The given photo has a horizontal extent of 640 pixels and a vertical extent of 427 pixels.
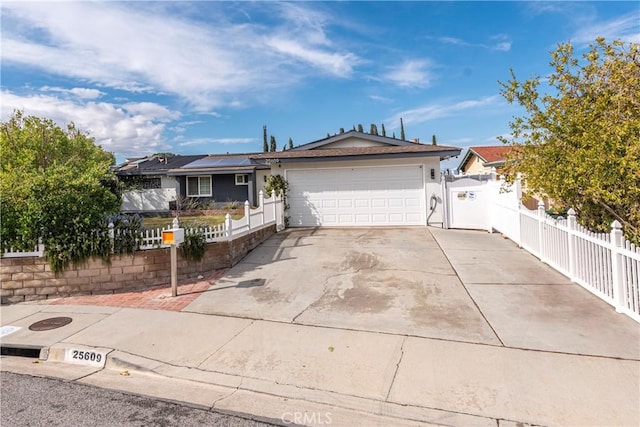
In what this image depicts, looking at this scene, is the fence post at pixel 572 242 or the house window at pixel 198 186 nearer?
the fence post at pixel 572 242

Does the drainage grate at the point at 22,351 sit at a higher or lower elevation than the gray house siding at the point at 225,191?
lower

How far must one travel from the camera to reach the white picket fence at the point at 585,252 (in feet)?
15.1

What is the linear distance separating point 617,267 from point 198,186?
20626 millimetres

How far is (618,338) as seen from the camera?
4.14 m

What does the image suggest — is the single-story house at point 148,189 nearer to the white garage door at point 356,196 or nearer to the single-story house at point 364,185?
the single-story house at point 364,185

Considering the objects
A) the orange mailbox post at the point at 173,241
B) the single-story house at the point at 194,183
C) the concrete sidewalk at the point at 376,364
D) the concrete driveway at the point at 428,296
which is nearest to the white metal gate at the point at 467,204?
the concrete driveway at the point at 428,296

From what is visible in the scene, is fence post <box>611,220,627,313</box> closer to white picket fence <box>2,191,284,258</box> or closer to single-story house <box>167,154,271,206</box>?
white picket fence <box>2,191,284,258</box>

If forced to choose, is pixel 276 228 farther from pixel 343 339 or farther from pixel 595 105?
pixel 595 105

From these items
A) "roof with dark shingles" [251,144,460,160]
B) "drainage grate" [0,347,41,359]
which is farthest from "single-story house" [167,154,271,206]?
"drainage grate" [0,347,41,359]

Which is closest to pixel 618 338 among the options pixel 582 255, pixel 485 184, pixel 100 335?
pixel 582 255

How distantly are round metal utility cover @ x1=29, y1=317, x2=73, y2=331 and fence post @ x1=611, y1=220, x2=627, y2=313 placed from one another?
27.5 feet

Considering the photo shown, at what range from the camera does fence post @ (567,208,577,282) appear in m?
5.95

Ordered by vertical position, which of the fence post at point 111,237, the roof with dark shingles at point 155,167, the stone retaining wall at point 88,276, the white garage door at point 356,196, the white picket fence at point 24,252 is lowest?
the stone retaining wall at point 88,276

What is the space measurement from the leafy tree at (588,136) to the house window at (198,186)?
18.0 meters
